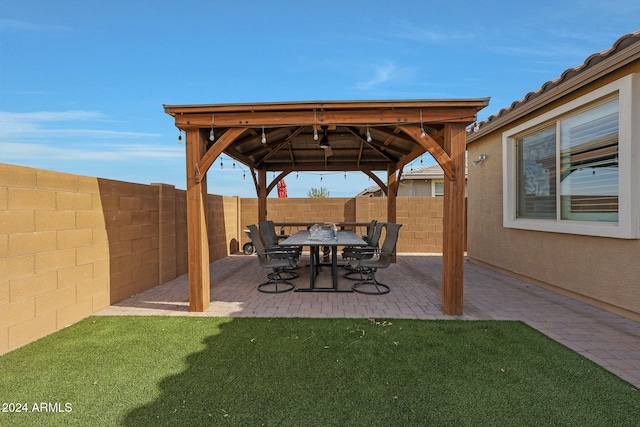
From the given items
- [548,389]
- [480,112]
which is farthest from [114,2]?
[548,389]

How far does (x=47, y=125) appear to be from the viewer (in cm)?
867

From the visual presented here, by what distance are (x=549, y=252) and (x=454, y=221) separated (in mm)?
2457

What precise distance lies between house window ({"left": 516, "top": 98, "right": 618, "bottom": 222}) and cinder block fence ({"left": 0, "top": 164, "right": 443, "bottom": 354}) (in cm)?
677

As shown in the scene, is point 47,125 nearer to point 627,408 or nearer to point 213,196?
point 213,196

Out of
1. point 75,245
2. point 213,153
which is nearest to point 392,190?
point 213,153

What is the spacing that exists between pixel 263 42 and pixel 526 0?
5.74m

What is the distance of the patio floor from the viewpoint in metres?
2.99

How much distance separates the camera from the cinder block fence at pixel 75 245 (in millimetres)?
2822

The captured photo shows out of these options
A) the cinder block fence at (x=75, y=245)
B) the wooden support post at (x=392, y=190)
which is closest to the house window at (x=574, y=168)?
the wooden support post at (x=392, y=190)

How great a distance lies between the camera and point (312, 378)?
2338mm

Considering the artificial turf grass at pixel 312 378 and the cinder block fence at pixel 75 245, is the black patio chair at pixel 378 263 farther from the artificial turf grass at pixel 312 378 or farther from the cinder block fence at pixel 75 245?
the cinder block fence at pixel 75 245

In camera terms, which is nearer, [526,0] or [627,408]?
[627,408]

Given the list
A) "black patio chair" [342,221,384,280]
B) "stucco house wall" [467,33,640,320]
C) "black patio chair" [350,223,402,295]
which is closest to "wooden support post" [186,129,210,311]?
"black patio chair" [350,223,402,295]

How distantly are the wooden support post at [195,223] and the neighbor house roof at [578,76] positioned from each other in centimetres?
379
